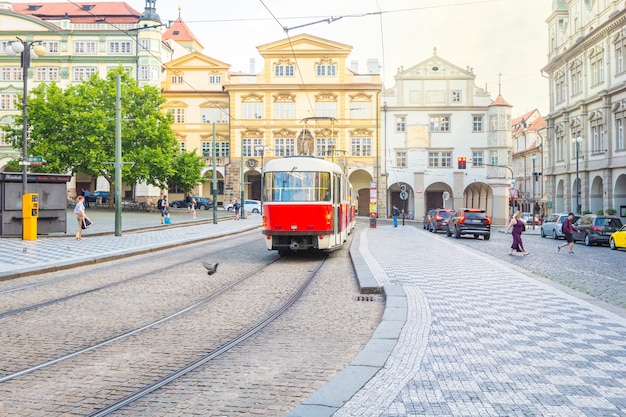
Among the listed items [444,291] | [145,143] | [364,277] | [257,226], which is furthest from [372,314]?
[145,143]

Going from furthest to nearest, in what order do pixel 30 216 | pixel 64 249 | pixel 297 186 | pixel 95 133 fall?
pixel 95 133, pixel 30 216, pixel 64 249, pixel 297 186

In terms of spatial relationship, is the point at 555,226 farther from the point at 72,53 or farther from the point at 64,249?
the point at 72,53

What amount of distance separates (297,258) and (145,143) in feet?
113

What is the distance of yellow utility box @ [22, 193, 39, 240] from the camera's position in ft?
73.1

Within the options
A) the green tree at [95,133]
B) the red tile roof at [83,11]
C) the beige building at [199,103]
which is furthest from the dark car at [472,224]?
the red tile roof at [83,11]

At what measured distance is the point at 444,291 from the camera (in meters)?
10.9

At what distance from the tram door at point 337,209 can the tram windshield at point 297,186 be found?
0.73 metres

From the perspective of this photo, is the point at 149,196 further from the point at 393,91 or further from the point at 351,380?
the point at 351,380

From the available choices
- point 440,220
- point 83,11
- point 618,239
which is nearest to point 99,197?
point 83,11

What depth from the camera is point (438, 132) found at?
207 ft

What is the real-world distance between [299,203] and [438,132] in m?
48.7

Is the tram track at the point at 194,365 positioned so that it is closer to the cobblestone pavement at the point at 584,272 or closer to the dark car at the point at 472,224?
the cobblestone pavement at the point at 584,272

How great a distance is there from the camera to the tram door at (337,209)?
18.0 m

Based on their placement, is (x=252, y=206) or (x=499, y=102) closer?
(x=499, y=102)
